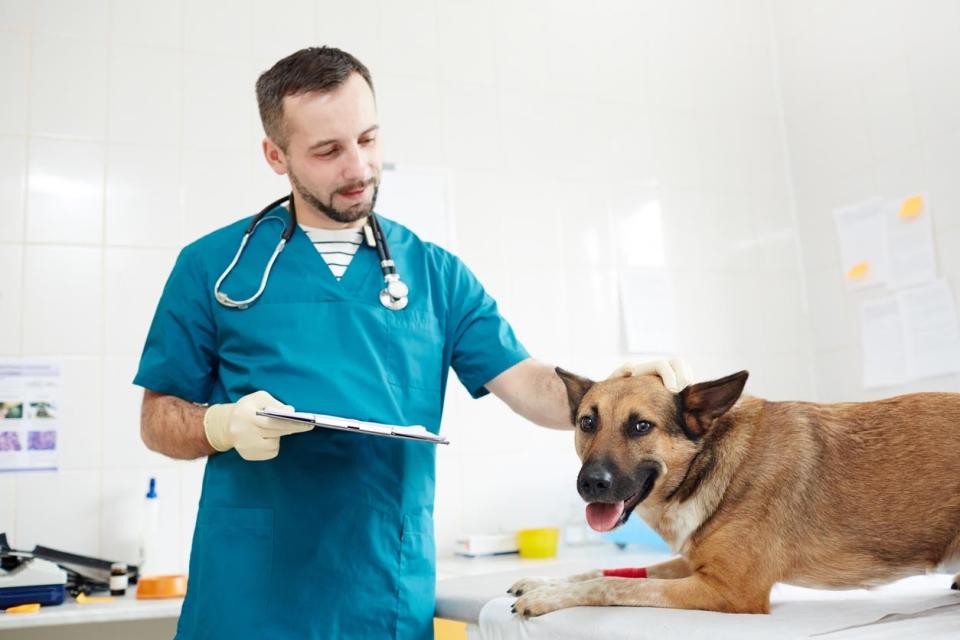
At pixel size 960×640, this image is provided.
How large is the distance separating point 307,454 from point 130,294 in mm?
1289

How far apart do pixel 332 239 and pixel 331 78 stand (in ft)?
1.10

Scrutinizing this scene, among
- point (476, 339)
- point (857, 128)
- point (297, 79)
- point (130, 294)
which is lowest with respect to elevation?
point (476, 339)

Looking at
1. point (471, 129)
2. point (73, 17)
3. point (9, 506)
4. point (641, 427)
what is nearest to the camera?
point (641, 427)

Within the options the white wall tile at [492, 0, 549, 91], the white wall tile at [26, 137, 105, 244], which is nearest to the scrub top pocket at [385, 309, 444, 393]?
the white wall tile at [26, 137, 105, 244]

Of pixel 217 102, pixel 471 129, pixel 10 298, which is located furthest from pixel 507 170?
pixel 10 298

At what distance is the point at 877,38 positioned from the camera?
3229mm

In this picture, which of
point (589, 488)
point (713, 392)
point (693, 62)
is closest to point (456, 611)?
point (589, 488)

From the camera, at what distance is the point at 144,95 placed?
270 centimetres

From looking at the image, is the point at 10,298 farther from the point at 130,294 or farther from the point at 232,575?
the point at 232,575

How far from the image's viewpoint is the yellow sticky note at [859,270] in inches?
128

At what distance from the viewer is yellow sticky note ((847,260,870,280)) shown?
3260mm

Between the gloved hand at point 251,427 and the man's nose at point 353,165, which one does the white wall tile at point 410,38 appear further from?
the gloved hand at point 251,427

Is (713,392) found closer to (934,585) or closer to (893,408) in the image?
(893,408)

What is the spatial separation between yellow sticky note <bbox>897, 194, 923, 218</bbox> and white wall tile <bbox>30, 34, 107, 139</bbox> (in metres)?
2.81
